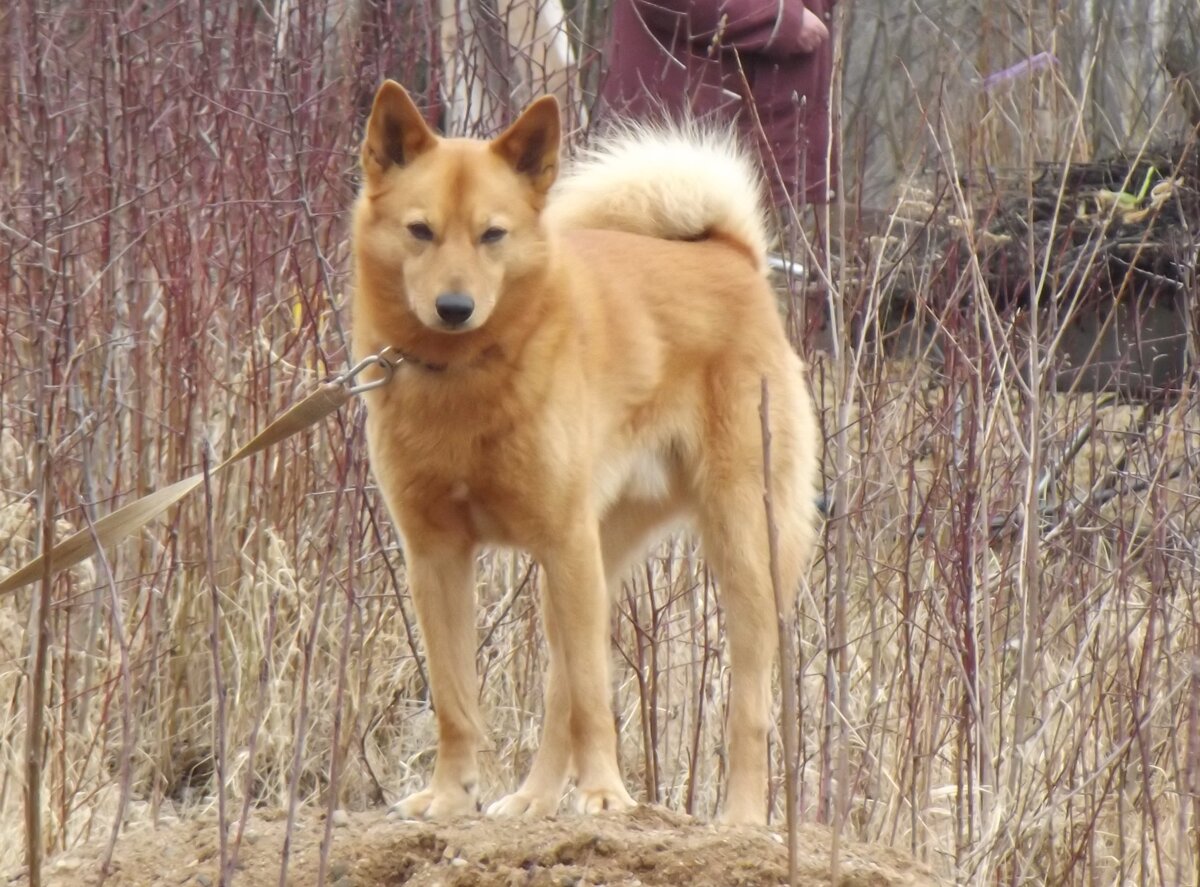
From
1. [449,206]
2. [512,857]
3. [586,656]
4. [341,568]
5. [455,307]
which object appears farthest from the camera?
[341,568]

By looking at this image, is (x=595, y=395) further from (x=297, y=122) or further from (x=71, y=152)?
(x=71, y=152)

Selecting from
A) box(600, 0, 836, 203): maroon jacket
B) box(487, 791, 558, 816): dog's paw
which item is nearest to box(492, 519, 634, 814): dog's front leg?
box(487, 791, 558, 816): dog's paw

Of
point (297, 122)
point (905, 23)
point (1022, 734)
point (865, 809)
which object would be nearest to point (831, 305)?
point (1022, 734)

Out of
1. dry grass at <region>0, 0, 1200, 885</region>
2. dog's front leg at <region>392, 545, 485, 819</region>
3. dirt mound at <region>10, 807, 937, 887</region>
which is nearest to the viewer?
dirt mound at <region>10, 807, 937, 887</region>

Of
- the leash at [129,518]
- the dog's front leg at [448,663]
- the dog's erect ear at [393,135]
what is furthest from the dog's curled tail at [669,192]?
the leash at [129,518]

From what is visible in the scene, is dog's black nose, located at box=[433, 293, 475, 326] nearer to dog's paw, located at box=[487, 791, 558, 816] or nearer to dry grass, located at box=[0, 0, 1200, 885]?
dry grass, located at box=[0, 0, 1200, 885]

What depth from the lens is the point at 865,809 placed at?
3.94m

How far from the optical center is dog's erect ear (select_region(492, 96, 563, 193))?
332 cm

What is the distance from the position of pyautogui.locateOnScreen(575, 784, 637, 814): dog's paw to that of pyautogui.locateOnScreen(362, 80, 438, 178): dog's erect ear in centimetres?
139

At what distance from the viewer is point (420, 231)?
10.7ft

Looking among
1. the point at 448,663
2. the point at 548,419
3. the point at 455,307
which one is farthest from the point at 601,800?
the point at 455,307

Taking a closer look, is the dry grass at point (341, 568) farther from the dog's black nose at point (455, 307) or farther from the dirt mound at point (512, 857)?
the dog's black nose at point (455, 307)

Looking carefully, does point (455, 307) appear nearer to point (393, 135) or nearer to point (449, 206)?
point (449, 206)

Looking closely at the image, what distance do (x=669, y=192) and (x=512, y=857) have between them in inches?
72.7
